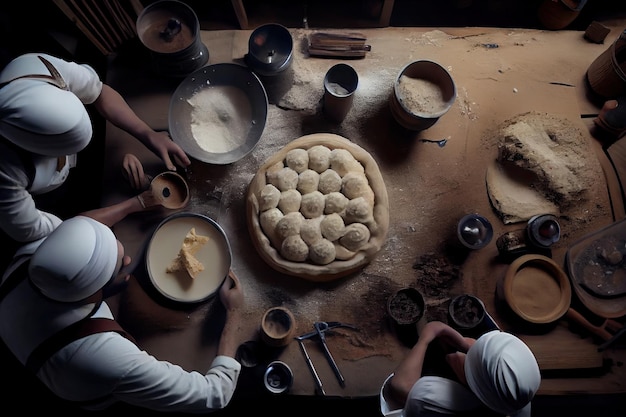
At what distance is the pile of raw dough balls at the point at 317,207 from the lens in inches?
120

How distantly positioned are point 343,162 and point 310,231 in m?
0.56

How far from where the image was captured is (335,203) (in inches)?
122

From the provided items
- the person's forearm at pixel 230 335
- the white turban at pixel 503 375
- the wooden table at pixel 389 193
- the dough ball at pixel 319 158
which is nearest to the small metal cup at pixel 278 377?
the wooden table at pixel 389 193

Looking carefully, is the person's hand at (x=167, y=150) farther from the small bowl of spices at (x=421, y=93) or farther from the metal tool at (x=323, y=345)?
the small bowl of spices at (x=421, y=93)

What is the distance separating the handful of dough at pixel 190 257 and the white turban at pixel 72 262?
0.51 m

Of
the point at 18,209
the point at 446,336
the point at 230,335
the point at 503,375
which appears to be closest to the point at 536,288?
the point at 446,336

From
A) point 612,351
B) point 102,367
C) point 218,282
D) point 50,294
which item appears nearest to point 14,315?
point 50,294

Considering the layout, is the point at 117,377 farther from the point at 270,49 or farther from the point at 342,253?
the point at 270,49

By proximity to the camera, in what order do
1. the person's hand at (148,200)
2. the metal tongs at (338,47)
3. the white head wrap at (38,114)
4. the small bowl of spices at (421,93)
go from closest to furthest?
the white head wrap at (38,114)
the person's hand at (148,200)
the small bowl of spices at (421,93)
the metal tongs at (338,47)

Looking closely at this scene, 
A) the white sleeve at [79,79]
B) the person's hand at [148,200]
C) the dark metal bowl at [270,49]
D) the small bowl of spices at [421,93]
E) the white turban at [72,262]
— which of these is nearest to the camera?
the white turban at [72,262]

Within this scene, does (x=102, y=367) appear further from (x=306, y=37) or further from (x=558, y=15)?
(x=558, y=15)

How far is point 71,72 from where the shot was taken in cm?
292

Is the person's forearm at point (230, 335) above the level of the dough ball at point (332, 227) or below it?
below

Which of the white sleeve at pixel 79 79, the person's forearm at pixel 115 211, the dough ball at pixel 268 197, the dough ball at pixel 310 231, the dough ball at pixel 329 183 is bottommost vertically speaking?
the person's forearm at pixel 115 211
